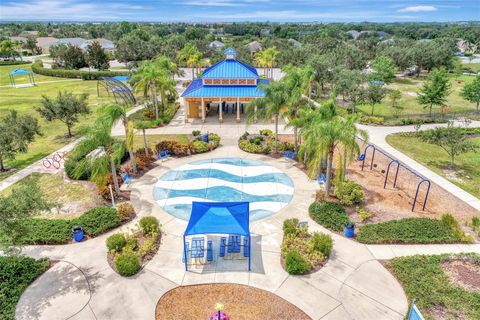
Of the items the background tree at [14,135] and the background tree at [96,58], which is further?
the background tree at [96,58]

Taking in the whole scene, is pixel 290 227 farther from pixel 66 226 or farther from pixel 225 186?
pixel 66 226

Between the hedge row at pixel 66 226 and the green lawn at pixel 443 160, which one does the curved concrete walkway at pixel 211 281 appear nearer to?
the hedge row at pixel 66 226

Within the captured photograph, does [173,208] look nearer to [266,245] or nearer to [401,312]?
[266,245]

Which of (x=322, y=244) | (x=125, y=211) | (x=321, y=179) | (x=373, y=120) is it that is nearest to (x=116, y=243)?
(x=125, y=211)

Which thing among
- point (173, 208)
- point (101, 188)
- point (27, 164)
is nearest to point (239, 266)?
point (173, 208)

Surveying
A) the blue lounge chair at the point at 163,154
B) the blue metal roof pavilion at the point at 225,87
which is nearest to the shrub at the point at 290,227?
the blue lounge chair at the point at 163,154

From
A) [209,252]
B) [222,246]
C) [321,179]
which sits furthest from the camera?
[321,179]

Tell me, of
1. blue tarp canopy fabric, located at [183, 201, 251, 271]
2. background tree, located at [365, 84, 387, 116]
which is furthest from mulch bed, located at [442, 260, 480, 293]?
background tree, located at [365, 84, 387, 116]
